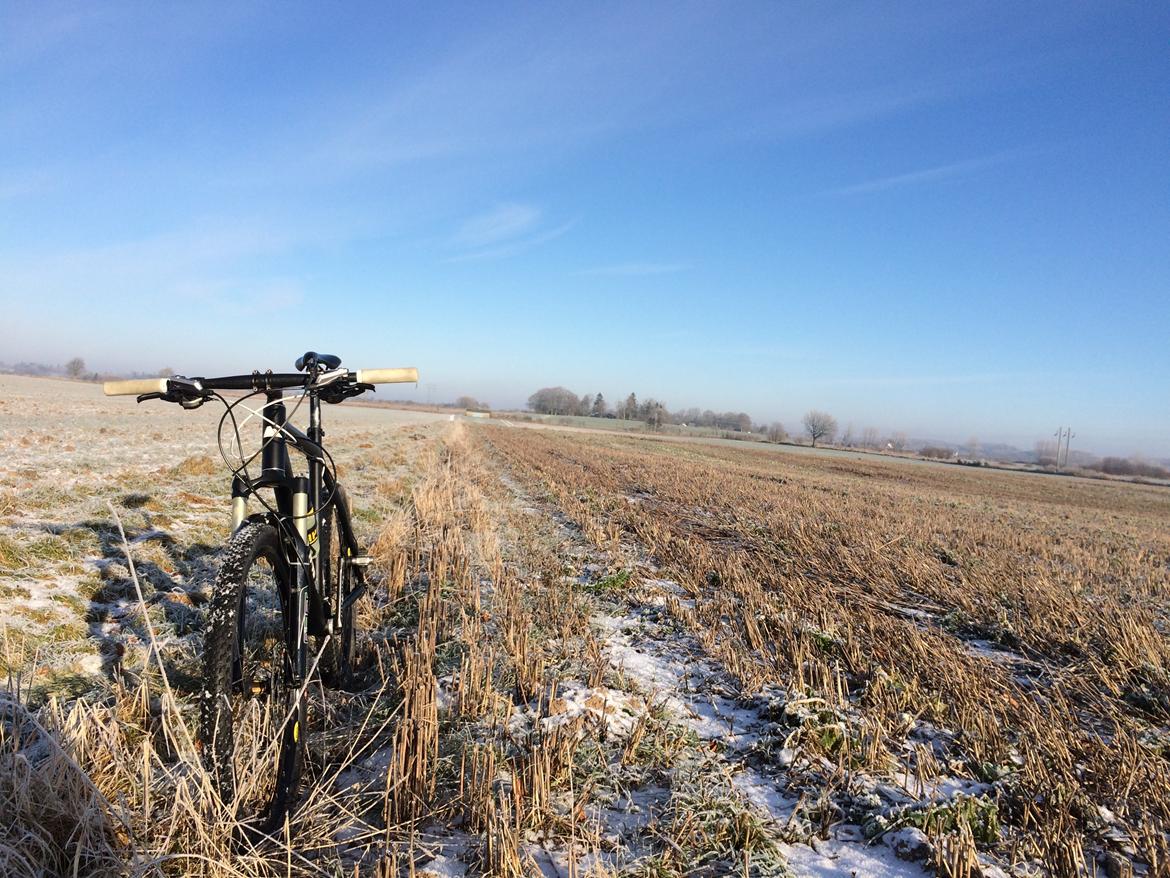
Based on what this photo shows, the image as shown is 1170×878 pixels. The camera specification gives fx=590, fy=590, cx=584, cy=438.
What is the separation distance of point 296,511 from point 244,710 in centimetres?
92

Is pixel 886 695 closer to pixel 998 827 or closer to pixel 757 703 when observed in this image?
pixel 757 703

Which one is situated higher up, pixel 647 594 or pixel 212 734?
pixel 212 734

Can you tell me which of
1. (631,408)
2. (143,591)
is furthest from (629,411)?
(143,591)

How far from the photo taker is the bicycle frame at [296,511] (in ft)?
8.98

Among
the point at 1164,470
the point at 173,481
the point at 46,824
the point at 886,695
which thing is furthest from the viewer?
the point at 1164,470

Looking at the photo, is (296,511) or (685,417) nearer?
(296,511)

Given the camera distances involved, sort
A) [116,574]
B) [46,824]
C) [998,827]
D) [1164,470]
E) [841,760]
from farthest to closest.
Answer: [1164,470] → [116,574] → [841,760] → [998,827] → [46,824]

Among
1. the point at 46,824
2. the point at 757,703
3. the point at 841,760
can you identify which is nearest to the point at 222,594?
the point at 46,824

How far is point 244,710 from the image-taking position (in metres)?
2.67

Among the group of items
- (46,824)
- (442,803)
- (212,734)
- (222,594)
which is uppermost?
(222,594)

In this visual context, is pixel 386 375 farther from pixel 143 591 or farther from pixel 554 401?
pixel 554 401

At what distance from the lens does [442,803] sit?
280 centimetres

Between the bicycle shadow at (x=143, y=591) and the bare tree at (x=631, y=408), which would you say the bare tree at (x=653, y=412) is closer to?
the bare tree at (x=631, y=408)

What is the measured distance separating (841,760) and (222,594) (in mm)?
3048
